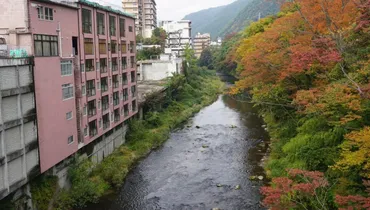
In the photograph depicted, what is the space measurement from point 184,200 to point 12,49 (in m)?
12.1

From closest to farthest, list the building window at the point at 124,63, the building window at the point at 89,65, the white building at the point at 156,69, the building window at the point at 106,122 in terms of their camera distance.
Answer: the building window at the point at 89,65 → the building window at the point at 106,122 → the building window at the point at 124,63 → the white building at the point at 156,69

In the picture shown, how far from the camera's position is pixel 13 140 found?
53.6ft

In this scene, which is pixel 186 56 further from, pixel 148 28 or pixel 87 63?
pixel 87 63

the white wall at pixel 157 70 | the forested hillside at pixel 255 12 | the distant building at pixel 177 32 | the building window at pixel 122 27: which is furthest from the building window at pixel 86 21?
the forested hillside at pixel 255 12

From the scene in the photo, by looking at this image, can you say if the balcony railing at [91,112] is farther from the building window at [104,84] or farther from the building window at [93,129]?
the building window at [104,84]

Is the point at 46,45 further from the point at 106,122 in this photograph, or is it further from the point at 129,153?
the point at 129,153

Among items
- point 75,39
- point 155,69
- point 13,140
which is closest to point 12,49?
point 13,140

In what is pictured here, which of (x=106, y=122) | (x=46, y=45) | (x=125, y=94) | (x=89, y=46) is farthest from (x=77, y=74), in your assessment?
(x=125, y=94)

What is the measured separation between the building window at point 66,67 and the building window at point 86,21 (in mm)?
3213

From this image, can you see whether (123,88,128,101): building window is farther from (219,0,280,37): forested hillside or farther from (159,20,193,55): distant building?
(219,0,280,37): forested hillside

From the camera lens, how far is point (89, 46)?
2478 cm

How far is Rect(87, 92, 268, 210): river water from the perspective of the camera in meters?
21.8

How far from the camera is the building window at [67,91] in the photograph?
68.7 ft

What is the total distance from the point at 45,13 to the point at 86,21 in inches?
203
